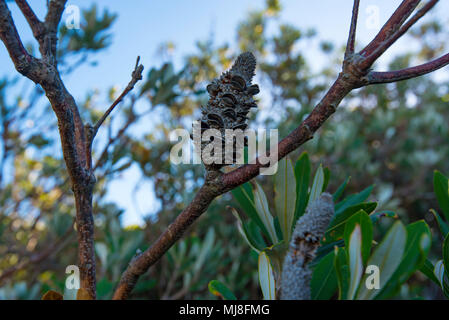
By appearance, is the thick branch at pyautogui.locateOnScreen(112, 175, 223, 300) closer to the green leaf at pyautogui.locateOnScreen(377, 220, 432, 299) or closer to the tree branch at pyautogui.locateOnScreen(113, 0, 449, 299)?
the tree branch at pyautogui.locateOnScreen(113, 0, 449, 299)

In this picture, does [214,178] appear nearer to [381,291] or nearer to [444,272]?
[381,291]

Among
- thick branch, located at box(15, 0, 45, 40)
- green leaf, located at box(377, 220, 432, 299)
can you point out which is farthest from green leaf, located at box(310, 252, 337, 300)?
thick branch, located at box(15, 0, 45, 40)

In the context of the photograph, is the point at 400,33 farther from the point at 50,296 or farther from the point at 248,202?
the point at 50,296

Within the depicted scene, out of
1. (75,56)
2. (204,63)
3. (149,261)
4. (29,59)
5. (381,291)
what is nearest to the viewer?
(381,291)

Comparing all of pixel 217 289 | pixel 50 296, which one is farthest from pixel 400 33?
pixel 50 296

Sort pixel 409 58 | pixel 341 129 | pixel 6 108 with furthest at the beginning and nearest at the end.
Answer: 1. pixel 409 58
2. pixel 341 129
3. pixel 6 108
